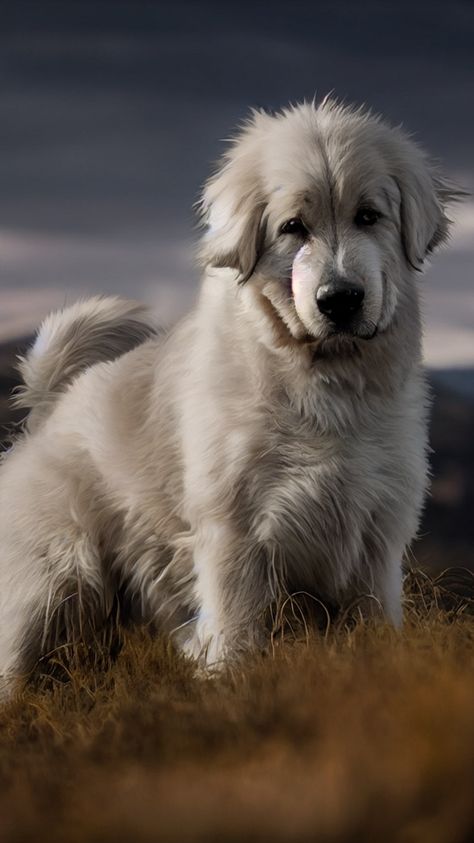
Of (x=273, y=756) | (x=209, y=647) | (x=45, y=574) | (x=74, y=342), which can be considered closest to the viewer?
(x=273, y=756)

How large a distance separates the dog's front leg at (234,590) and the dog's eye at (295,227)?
101 cm

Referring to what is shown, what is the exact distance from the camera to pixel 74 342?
4750 mm

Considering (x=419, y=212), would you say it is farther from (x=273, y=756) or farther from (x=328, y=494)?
(x=273, y=756)

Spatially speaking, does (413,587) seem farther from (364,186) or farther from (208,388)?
(364,186)

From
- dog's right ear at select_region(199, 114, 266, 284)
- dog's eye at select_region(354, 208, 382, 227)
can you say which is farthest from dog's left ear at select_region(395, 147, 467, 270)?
dog's right ear at select_region(199, 114, 266, 284)

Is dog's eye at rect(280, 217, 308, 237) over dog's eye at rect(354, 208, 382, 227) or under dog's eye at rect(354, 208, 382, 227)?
under

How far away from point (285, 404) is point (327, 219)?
642mm

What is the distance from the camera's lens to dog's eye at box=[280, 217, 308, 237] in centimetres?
350

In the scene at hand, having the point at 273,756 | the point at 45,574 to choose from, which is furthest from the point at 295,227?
the point at 273,756

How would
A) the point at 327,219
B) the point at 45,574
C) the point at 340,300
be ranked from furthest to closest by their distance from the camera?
the point at 45,574, the point at 327,219, the point at 340,300

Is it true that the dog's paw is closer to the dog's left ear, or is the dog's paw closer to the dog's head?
the dog's head

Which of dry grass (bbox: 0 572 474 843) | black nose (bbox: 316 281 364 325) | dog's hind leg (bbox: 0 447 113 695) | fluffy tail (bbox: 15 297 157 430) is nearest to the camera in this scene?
dry grass (bbox: 0 572 474 843)

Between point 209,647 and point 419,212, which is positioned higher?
point 419,212

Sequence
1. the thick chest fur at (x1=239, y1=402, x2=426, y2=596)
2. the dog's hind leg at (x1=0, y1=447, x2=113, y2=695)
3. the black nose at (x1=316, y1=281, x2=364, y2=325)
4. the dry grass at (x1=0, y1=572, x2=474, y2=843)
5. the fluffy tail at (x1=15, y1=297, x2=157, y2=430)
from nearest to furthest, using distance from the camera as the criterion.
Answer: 1. the dry grass at (x1=0, y1=572, x2=474, y2=843)
2. the black nose at (x1=316, y1=281, x2=364, y2=325)
3. the thick chest fur at (x1=239, y1=402, x2=426, y2=596)
4. the dog's hind leg at (x1=0, y1=447, x2=113, y2=695)
5. the fluffy tail at (x1=15, y1=297, x2=157, y2=430)
